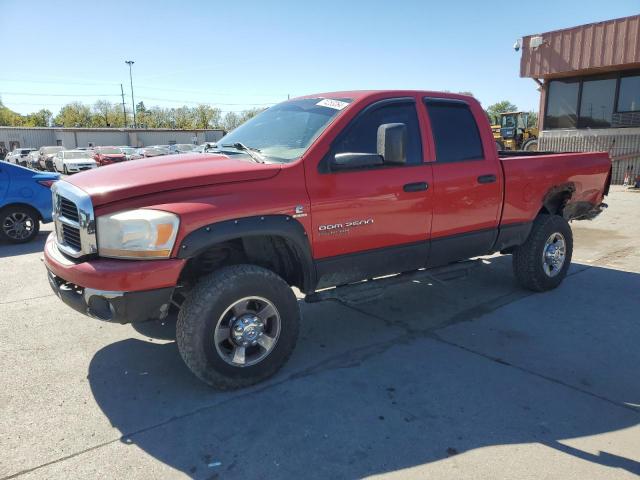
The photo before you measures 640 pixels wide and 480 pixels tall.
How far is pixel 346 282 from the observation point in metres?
4.08

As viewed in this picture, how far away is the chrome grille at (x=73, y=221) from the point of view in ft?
10.2

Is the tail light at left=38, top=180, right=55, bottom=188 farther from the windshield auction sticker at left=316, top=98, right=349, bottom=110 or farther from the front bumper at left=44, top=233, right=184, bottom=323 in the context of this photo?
the windshield auction sticker at left=316, top=98, right=349, bottom=110

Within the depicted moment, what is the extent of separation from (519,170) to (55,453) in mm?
4624

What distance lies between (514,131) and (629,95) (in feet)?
28.1

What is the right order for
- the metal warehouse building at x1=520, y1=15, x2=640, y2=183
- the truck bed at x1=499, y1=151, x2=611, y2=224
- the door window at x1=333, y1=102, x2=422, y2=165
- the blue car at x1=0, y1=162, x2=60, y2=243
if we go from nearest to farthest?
the door window at x1=333, y1=102, x2=422, y2=165 < the truck bed at x1=499, y1=151, x2=611, y2=224 < the blue car at x1=0, y1=162, x2=60, y2=243 < the metal warehouse building at x1=520, y1=15, x2=640, y2=183

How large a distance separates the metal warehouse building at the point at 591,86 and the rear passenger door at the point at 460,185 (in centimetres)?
1357

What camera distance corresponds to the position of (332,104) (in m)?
4.10

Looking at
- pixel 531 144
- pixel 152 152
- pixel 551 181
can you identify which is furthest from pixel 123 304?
pixel 152 152

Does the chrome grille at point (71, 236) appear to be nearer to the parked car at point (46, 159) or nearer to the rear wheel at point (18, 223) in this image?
the rear wheel at point (18, 223)

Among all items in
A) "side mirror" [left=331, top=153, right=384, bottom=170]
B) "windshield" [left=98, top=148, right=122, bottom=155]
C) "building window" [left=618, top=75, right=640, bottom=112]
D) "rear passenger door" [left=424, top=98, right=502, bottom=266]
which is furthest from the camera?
"windshield" [left=98, top=148, right=122, bottom=155]

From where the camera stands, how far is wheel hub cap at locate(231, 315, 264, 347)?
3.45 metres

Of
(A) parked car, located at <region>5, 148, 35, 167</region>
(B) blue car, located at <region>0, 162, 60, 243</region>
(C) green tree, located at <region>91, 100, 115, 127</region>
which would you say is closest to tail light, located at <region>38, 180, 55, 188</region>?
(B) blue car, located at <region>0, 162, 60, 243</region>

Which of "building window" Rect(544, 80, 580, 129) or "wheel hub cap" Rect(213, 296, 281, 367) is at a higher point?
"building window" Rect(544, 80, 580, 129)

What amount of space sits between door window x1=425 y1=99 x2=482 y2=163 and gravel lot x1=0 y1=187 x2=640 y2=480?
1.61m
